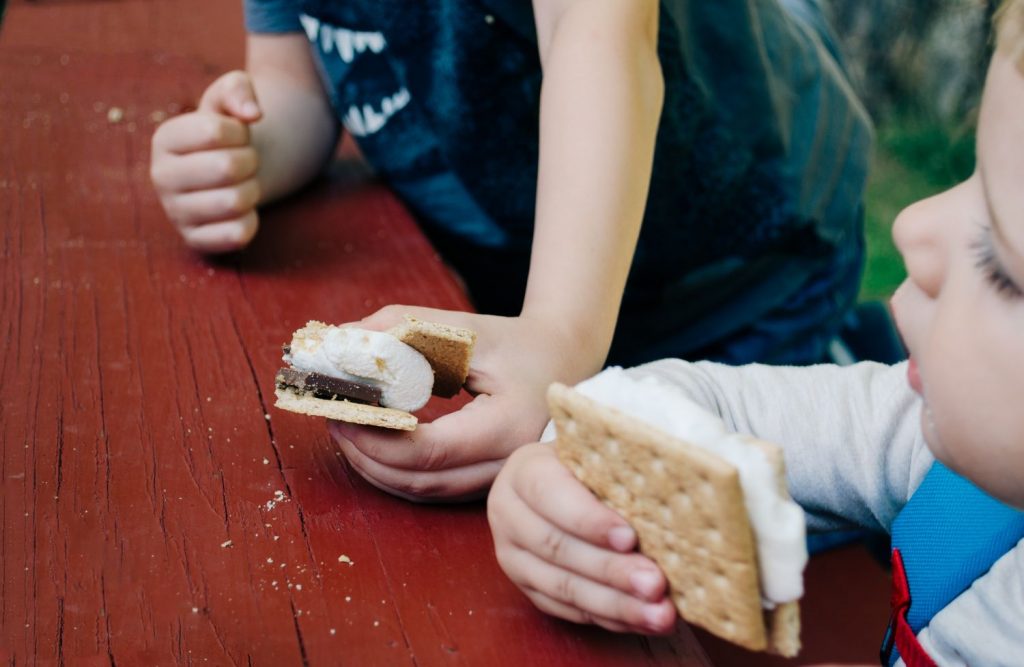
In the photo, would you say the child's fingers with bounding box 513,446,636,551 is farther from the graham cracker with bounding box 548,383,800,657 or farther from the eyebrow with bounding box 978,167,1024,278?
the eyebrow with bounding box 978,167,1024,278

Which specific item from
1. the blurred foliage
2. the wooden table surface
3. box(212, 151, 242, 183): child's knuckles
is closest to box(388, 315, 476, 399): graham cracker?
the wooden table surface

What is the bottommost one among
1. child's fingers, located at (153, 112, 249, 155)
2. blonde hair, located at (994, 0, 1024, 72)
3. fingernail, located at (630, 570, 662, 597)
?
child's fingers, located at (153, 112, 249, 155)

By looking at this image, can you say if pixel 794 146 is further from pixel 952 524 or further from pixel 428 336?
pixel 428 336

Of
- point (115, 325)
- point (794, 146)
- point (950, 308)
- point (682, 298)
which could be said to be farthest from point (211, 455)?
point (794, 146)

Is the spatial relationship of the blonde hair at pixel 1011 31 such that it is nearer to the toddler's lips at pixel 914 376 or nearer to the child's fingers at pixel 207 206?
the toddler's lips at pixel 914 376

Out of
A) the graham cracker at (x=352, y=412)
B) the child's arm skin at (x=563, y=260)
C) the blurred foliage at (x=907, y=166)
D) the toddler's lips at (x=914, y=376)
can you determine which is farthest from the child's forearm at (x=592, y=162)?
the blurred foliage at (x=907, y=166)
